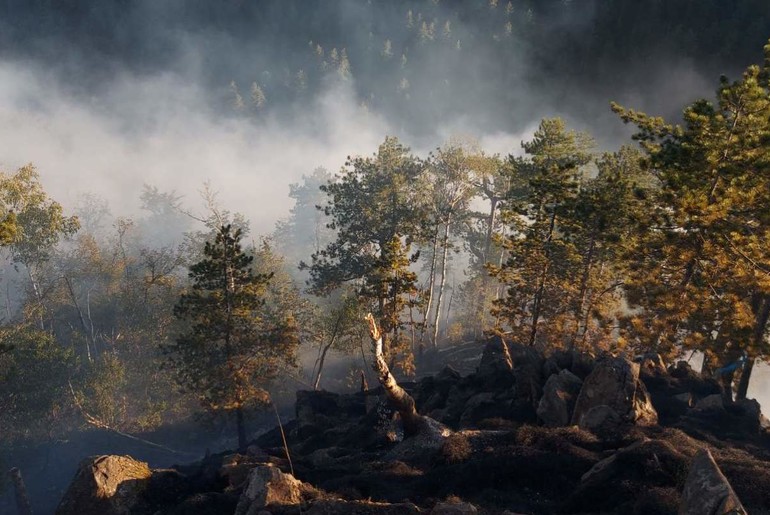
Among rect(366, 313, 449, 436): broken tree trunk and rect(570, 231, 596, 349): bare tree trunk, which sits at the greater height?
rect(570, 231, 596, 349): bare tree trunk

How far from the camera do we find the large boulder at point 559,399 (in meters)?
17.0

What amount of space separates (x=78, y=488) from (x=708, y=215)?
25095 mm

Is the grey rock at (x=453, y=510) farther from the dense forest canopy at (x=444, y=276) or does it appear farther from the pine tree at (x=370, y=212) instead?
the pine tree at (x=370, y=212)

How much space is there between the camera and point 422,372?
46.4m

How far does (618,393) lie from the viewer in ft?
51.5

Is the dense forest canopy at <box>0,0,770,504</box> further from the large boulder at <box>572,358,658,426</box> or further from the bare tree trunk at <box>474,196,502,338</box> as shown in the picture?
the large boulder at <box>572,358,658,426</box>

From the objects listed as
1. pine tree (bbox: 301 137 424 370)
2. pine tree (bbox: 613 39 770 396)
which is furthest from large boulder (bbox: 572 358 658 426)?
pine tree (bbox: 301 137 424 370)

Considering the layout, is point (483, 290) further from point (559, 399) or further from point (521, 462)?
point (521, 462)

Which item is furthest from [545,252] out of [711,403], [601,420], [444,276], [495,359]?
[444,276]

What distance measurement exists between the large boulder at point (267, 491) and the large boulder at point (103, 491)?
15.7 feet

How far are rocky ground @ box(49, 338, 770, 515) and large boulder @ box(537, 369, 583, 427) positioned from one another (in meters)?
0.05

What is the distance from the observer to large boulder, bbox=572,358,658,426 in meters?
15.5

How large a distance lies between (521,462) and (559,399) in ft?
18.4

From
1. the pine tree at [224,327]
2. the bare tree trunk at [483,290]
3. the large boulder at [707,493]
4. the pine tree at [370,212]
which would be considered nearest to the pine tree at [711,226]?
the large boulder at [707,493]
